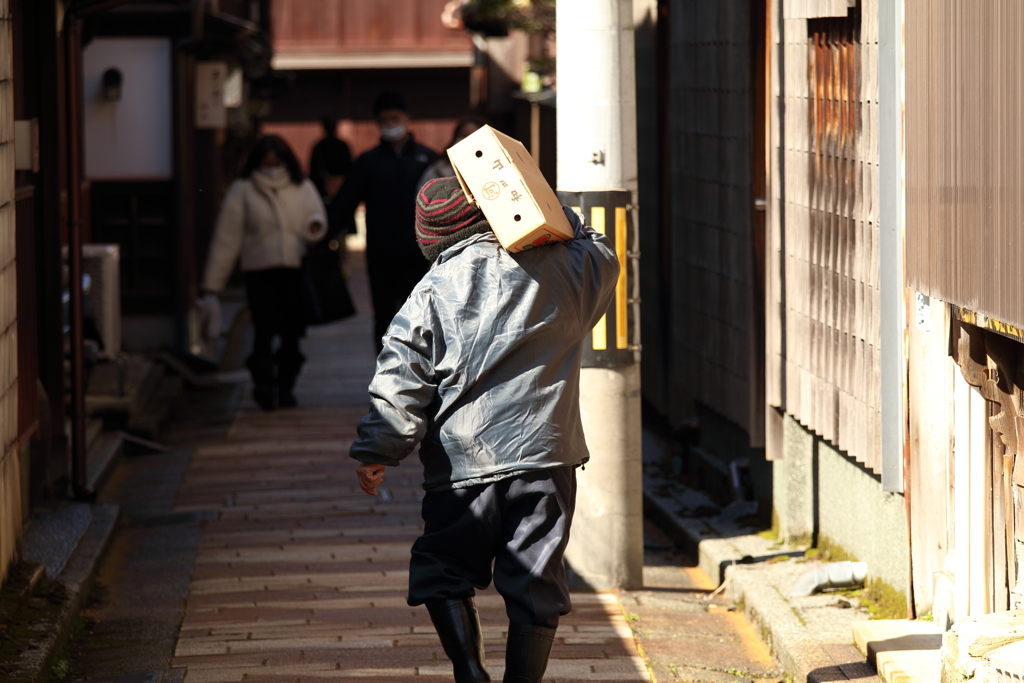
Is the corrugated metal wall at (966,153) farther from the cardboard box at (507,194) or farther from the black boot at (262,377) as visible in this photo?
the black boot at (262,377)

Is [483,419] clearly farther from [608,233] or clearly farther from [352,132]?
[352,132]

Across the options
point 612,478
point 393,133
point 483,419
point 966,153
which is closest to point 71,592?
point 612,478

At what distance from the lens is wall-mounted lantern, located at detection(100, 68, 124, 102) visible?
12.3 metres

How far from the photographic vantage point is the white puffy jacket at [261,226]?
10195 mm

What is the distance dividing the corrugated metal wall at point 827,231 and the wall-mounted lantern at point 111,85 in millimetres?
7967

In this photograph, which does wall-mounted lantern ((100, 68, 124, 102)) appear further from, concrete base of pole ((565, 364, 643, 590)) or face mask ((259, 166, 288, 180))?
concrete base of pole ((565, 364, 643, 590))

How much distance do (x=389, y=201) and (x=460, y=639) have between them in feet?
20.0

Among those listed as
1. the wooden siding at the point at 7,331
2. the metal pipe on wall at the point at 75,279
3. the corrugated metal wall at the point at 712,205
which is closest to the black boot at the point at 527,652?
the wooden siding at the point at 7,331

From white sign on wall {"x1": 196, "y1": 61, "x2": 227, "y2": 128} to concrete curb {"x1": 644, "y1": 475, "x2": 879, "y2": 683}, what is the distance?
8.46 metres

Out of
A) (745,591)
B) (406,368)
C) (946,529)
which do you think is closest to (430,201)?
(406,368)

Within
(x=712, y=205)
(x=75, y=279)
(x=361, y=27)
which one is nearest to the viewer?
(x=75, y=279)

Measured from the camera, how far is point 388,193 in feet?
32.1

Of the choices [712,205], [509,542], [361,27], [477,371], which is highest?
[361,27]

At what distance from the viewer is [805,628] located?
507cm
